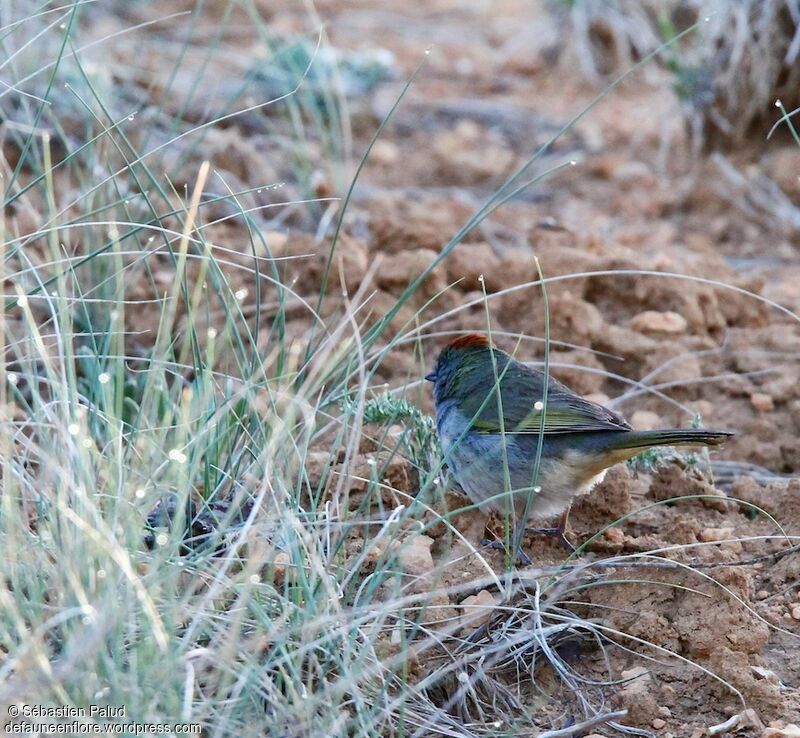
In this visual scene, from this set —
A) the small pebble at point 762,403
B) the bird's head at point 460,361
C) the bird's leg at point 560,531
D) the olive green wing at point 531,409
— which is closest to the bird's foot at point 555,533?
the bird's leg at point 560,531

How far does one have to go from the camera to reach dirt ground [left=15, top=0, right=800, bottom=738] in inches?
137

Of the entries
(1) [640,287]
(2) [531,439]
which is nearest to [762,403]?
(1) [640,287]

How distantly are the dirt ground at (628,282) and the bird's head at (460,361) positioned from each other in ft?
0.46

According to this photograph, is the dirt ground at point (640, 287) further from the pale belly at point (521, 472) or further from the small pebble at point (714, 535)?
the pale belly at point (521, 472)

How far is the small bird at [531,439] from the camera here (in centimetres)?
394

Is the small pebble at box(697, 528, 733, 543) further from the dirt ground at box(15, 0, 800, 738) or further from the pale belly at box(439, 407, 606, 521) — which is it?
the pale belly at box(439, 407, 606, 521)

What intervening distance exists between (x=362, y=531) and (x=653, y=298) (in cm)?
243

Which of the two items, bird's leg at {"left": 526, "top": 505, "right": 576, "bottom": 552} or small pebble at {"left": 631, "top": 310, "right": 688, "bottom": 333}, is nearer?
bird's leg at {"left": 526, "top": 505, "right": 576, "bottom": 552}

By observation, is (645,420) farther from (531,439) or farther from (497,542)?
(497,542)

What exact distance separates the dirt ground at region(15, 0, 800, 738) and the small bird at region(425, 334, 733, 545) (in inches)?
6.5

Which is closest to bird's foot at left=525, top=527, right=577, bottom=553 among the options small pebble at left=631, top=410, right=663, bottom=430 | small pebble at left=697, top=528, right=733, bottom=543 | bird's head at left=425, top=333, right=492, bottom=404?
small pebble at left=697, top=528, right=733, bottom=543

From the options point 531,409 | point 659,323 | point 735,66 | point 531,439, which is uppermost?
point 735,66

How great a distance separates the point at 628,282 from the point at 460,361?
152 centimetres

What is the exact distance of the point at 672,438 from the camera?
3.72 meters
